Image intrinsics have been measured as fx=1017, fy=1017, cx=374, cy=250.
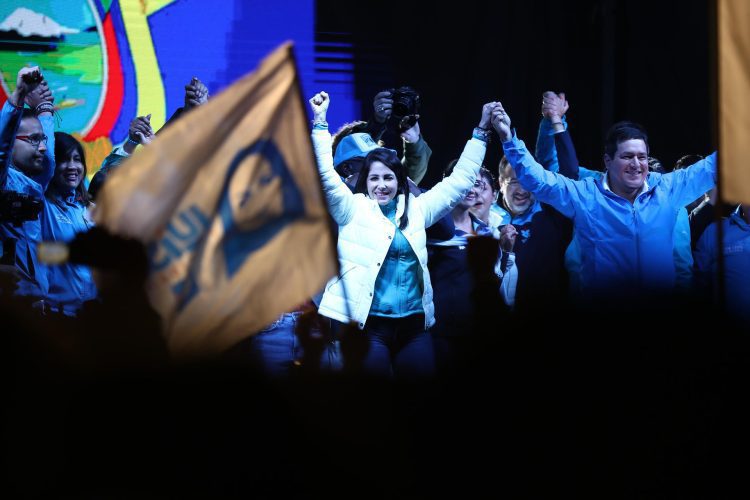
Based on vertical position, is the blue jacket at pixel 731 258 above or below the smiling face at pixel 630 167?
below

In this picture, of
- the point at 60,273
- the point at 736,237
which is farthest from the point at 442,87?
the point at 60,273

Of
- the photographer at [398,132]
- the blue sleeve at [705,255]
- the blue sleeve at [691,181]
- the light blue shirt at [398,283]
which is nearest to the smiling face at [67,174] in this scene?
the photographer at [398,132]

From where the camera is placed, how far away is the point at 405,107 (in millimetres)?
5961

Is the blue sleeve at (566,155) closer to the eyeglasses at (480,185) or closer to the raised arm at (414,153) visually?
the eyeglasses at (480,185)

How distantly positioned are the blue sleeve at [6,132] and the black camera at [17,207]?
76 mm

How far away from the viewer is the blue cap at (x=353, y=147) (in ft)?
19.6

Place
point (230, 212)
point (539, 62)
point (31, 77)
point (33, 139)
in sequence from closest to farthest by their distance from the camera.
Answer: point (230, 212) → point (31, 77) → point (33, 139) → point (539, 62)

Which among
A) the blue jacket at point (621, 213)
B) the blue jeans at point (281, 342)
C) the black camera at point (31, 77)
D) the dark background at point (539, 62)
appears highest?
the dark background at point (539, 62)

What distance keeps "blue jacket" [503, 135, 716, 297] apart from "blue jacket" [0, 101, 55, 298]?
249 cm

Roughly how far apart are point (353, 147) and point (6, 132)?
1.96 metres

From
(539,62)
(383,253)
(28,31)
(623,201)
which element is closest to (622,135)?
(623,201)

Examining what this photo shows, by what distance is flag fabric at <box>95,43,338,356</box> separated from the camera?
348 centimetres

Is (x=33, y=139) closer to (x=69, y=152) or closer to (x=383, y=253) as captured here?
(x=69, y=152)

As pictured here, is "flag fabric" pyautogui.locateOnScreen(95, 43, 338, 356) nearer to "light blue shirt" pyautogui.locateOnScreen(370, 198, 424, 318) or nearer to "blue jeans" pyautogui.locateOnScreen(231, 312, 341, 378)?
"light blue shirt" pyautogui.locateOnScreen(370, 198, 424, 318)
